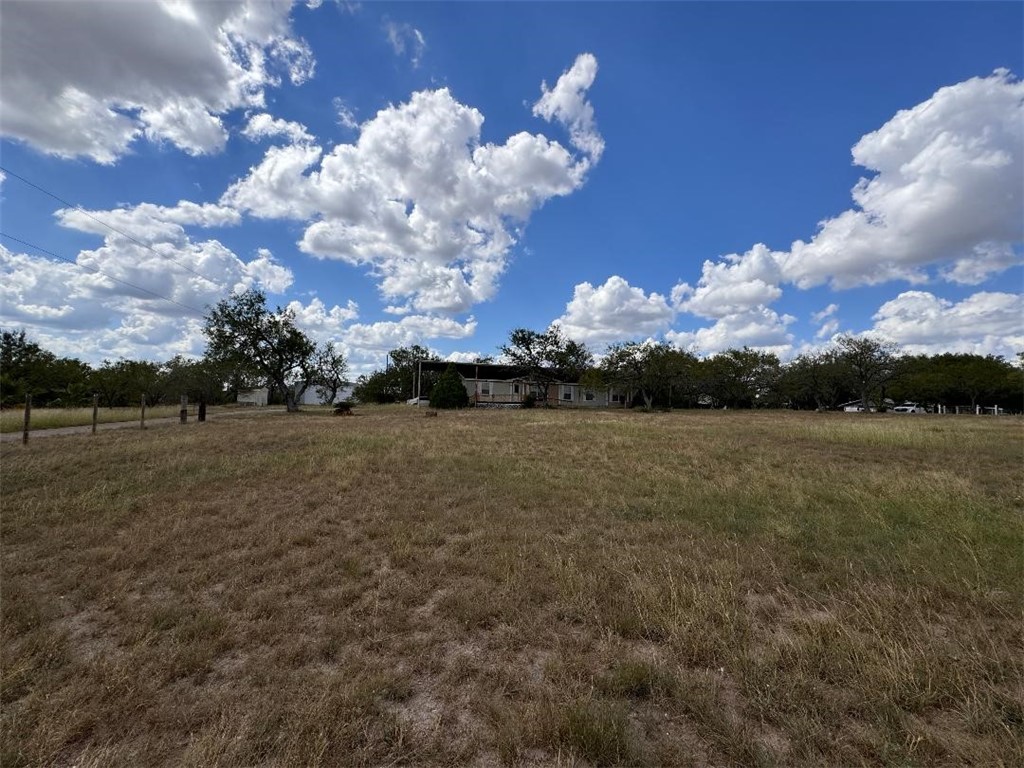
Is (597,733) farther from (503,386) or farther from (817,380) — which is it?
(817,380)

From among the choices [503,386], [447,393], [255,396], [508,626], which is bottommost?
[508,626]

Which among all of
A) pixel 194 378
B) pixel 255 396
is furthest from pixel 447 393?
pixel 255 396

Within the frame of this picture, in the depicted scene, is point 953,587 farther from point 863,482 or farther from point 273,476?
point 273,476

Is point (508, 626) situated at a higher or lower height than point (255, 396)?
lower

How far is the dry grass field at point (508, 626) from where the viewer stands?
2510 mm

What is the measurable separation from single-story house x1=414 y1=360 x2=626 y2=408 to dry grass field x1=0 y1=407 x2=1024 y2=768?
4302cm

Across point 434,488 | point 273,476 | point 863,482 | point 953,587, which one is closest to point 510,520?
point 434,488

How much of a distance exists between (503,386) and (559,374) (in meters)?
6.73

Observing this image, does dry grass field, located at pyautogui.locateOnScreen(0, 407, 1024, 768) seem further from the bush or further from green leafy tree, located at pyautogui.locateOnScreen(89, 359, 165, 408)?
green leafy tree, located at pyautogui.locateOnScreen(89, 359, 165, 408)

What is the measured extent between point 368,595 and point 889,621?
14.2ft

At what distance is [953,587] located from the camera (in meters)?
4.26

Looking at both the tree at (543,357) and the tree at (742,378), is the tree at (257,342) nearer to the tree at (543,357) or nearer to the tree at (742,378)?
the tree at (543,357)

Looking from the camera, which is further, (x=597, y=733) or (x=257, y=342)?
(x=257, y=342)

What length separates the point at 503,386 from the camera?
5328 centimetres
